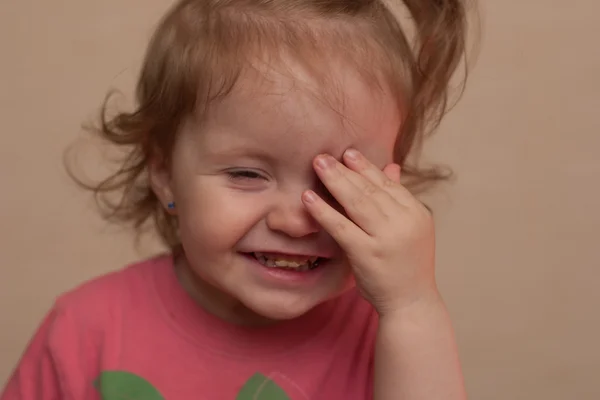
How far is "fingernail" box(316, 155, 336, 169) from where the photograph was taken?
0.62m

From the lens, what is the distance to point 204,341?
0.75m

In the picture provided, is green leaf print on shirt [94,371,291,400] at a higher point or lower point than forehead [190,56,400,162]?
lower

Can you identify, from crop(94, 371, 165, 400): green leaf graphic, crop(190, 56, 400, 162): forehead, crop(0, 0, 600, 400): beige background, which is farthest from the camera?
crop(0, 0, 600, 400): beige background

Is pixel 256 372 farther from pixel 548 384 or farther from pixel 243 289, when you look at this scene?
pixel 548 384

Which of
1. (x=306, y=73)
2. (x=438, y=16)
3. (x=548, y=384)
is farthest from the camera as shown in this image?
(x=548, y=384)

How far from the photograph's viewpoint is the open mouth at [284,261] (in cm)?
66

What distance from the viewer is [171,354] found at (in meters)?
0.74

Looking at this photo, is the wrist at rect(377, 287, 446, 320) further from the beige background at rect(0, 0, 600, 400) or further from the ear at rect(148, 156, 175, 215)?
the beige background at rect(0, 0, 600, 400)

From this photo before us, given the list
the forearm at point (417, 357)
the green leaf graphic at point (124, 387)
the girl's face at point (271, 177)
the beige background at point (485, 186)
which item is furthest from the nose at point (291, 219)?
the beige background at point (485, 186)

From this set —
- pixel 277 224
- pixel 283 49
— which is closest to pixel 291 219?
pixel 277 224

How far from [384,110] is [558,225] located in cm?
56

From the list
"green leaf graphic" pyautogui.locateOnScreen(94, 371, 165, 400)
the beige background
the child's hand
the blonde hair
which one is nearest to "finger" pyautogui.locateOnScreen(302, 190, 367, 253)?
the child's hand

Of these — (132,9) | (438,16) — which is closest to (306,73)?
(438,16)

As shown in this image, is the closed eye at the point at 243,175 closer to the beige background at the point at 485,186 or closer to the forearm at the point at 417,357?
the forearm at the point at 417,357
